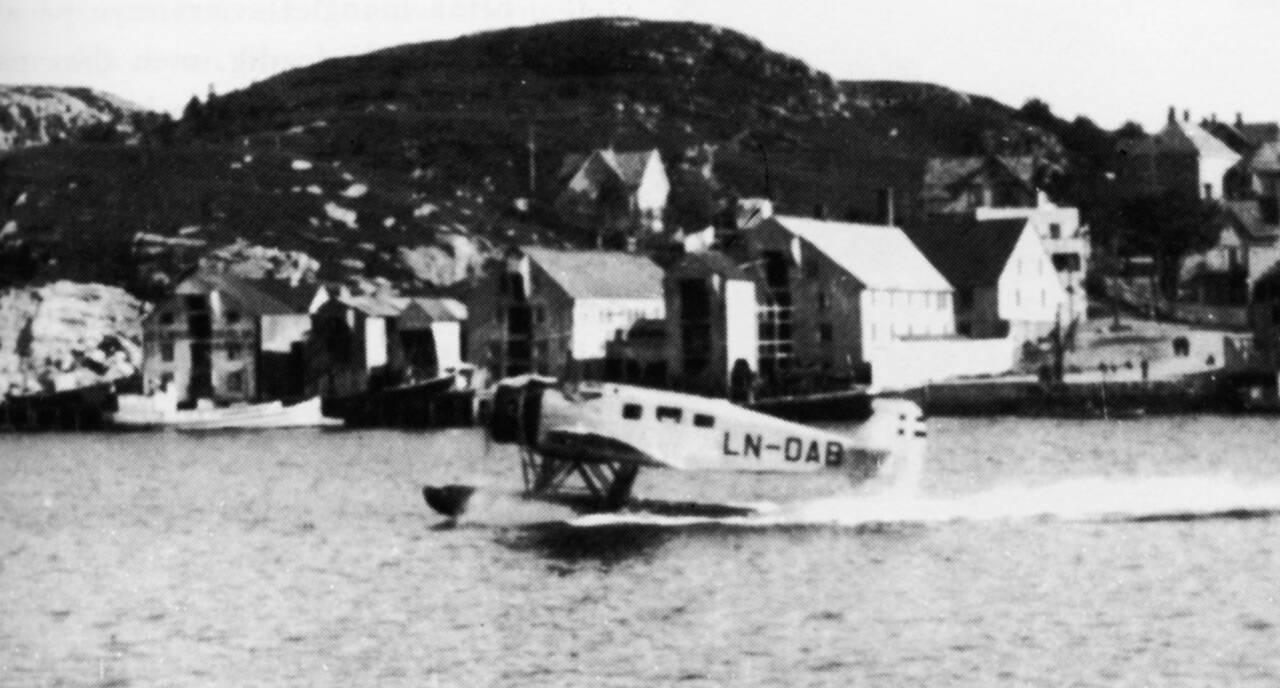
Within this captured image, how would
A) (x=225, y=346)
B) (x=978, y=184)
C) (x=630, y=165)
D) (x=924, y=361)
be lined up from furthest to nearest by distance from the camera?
1. (x=630, y=165)
2. (x=978, y=184)
3. (x=225, y=346)
4. (x=924, y=361)

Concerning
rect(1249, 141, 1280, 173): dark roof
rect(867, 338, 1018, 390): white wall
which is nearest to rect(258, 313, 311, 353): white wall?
rect(867, 338, 1018, 390): white wall

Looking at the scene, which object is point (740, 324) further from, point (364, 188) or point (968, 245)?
point (364, 188)

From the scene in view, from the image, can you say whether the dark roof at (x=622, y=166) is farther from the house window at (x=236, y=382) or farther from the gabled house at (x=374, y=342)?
the house window at (x=236, y=382)

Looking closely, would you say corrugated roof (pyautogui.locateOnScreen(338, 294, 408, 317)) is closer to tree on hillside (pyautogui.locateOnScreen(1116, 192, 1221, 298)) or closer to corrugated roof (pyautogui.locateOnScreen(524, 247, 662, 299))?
corrugated roof (pyautogui.locateOnScreen(524, 247, 662, 299))

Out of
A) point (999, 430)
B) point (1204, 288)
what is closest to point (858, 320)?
point (999, 430)

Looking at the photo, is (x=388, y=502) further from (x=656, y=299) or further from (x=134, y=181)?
(x=134, y=181)

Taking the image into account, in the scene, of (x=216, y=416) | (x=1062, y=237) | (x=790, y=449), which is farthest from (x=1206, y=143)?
(x=790, y=449)
